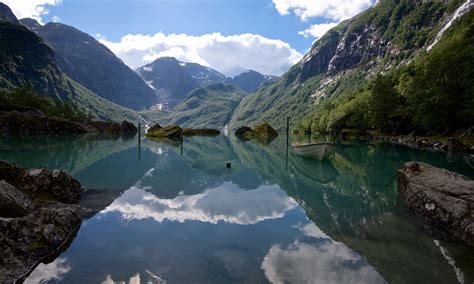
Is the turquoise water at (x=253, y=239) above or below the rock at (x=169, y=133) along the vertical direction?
above

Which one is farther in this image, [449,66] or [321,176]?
[449,66]

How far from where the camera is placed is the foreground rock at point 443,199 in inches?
539

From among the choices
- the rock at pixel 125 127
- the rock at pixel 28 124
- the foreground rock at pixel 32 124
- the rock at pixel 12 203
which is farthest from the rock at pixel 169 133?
the rock at pixel 12 203

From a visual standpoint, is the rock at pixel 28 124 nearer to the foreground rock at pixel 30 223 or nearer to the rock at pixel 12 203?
the foreground rock at pixel 30 223

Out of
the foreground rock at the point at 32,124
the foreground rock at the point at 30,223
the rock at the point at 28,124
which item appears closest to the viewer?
the foreground rock at the point at 30,223

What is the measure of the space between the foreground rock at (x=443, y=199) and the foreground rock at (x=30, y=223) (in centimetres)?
1567

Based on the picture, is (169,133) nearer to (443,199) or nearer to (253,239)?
(253,239)

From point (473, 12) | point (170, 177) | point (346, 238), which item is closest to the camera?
point (346, 238)

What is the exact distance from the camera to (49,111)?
126125mm

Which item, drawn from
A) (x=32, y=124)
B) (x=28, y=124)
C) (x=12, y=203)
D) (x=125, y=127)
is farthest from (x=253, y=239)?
(x=125, y=127)

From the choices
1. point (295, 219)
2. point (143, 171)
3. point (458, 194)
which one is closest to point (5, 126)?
point (143, 171)

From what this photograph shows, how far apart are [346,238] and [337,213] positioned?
410cm

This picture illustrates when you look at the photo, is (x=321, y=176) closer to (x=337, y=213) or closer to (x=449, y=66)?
(x=337, y=213)

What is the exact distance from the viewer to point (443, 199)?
1566 cm
